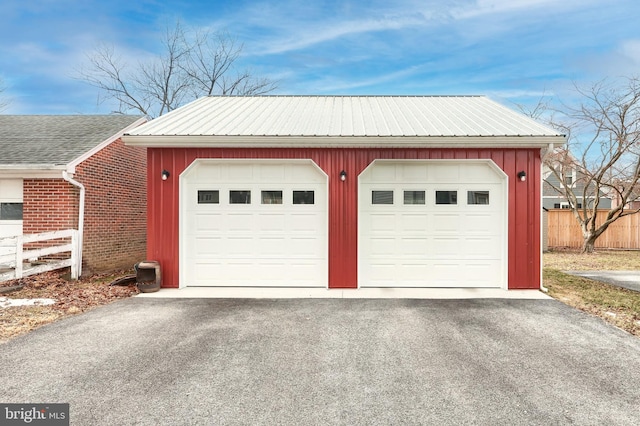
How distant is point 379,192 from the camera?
7.10 meters

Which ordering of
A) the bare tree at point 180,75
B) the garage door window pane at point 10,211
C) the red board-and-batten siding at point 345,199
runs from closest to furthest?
1. the red board-and-batten siding at point 345,199
2. the garage door window pane at point 10,211
3. the bare tree at point 180,75

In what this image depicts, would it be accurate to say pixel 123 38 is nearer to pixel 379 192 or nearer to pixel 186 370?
pixel 379 192

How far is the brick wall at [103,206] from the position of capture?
26.4ft

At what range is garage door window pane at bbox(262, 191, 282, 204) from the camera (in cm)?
717

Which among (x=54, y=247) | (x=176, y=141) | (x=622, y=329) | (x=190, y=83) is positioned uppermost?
(x=190, y=83)

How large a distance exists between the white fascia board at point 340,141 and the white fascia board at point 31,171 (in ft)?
8.11

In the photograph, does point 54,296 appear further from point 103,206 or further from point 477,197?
point 477,197

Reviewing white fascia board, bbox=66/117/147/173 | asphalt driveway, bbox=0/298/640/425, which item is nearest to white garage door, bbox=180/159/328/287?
asphalt driveway, bbox=0/298/640/425

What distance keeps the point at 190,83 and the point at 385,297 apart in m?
21.0

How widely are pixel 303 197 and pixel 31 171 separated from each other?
21.3 feet

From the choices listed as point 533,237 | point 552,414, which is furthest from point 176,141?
point 533,237

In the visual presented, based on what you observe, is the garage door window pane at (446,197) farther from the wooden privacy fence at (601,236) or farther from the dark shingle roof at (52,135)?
the wooden privacy fence at (601,236)

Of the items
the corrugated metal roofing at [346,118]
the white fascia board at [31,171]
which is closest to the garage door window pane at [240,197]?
the corrugated metal roofing at [346,118]

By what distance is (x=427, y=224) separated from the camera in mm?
7070
